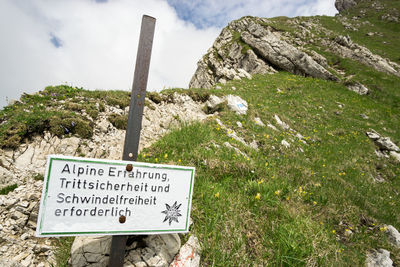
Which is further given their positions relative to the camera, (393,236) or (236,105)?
(236,105)

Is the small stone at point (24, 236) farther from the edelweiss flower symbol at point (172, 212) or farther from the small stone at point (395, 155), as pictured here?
the small stone at point (395, 155)

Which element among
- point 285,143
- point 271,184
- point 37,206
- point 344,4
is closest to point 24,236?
point 37,206

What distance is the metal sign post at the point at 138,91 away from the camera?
254 cm

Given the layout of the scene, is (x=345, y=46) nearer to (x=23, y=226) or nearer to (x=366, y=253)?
(x=366, y=253)

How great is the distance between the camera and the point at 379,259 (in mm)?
3883

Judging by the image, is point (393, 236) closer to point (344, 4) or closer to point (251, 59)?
point (251, 59)

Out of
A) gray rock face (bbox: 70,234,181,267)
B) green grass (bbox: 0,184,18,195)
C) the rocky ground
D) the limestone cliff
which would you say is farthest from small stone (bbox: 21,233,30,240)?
the limestone cliff

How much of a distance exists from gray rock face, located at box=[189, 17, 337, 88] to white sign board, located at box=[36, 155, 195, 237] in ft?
57.8

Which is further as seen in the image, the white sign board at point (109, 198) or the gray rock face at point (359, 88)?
the gray rock face at point (359, 88)

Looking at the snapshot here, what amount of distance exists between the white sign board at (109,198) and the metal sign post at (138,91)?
0.32 metres

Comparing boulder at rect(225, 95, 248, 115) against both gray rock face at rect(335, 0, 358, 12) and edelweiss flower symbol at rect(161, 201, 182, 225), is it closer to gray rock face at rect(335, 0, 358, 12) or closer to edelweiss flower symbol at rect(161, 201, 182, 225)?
edelweiss flower symbol at rect(161, 201, 182, 225)

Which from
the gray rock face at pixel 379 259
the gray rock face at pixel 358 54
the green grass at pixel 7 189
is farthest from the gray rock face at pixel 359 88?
the green grass at pixel 7 189

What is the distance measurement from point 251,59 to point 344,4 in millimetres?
113463

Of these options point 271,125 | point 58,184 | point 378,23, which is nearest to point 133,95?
point 58,184
